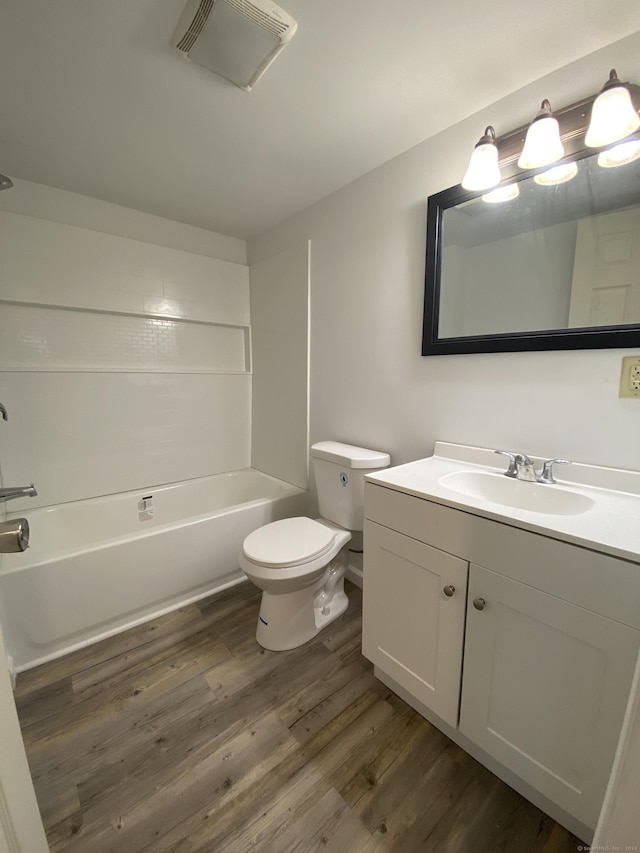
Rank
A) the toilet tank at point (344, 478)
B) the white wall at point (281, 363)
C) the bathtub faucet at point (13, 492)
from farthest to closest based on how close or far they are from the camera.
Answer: the white wall at point (281, 363), the toilet tank at point (344, 478), the bathtub faucet at point (13, 492)

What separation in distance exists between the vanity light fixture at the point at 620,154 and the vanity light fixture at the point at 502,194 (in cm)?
24

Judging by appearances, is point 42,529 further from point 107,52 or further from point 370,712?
point 107,52

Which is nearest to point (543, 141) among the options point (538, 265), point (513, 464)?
point (538, 265)

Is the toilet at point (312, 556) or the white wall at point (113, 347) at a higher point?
the white wall at point (113, 347)

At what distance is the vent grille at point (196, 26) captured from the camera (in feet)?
3.00

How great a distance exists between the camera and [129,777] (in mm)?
1068

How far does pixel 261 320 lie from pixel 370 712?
91.5 inches

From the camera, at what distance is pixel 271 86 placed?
1.20 m

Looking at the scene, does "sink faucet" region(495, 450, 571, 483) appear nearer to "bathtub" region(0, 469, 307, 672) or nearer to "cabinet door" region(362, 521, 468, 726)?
"cabinet door" region(362, 521, 468, 726)

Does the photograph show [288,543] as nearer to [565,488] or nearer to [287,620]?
[287,620]

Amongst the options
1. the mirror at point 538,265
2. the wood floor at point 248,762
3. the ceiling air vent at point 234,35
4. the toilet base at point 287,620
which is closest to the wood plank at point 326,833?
the wood floor at point 248,762

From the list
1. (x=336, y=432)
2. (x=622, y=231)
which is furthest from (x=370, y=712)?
(x=622, y=231)

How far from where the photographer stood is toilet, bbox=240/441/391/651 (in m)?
1.44

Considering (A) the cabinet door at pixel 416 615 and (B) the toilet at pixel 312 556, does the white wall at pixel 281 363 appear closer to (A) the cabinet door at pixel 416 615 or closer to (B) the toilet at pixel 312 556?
(B) the toilet at pixel 312 556
